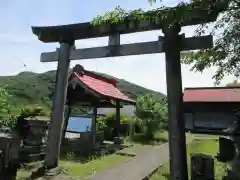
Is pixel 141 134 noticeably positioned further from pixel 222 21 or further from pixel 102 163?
pixel 222 21

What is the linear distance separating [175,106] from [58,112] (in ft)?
11.8

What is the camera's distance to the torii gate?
575 centimetres

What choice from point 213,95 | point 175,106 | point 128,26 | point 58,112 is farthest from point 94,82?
point 213,95

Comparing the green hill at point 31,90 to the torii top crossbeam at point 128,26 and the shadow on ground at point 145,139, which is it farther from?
the torii top crossbeam at point 128,26

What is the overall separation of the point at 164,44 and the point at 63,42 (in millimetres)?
3211

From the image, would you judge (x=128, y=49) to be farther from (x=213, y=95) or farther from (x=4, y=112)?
(x=213, y=95)

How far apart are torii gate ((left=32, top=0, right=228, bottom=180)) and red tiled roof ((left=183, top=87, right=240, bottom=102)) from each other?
52.7 feet

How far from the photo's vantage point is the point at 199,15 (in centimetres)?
556

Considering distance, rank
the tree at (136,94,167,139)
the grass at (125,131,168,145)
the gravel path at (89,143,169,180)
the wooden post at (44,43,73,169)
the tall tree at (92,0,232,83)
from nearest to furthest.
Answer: the tall tree at (92,0,232,83)
the gravel path at (89,143,169,180)
the wooden post at (44,43,73,169)
the grass at (125,131,168,145)
the tree at (136,94,167,139)

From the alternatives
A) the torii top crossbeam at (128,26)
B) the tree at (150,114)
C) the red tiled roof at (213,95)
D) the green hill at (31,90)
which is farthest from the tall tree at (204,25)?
the green hill at (31,90)

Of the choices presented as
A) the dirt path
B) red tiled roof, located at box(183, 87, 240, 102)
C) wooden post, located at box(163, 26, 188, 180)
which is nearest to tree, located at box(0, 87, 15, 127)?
the dirt path

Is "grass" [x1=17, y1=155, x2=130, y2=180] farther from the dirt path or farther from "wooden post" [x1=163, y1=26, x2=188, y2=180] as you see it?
"wooden post" [x1=163, y1=26, x2=188, y2=180]

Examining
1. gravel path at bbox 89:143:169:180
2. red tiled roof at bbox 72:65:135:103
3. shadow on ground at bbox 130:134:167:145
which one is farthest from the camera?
shadow on ground at bbox 130:134:167:145

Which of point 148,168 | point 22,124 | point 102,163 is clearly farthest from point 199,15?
point 22,124
